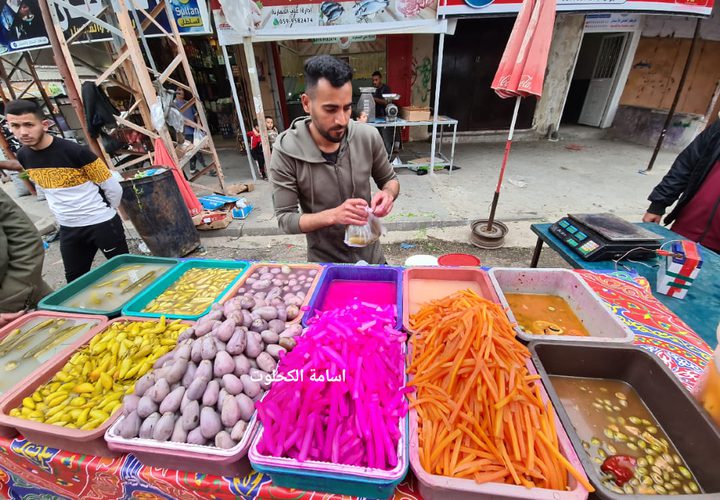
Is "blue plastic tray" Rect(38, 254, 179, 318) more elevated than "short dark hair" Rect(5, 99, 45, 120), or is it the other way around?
"short dark hair" Rect(5, 99, 45, 120)

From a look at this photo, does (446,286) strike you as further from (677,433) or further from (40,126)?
(40,126)

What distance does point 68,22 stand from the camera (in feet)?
23.6

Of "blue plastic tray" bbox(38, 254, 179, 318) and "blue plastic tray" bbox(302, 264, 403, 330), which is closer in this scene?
"blue plastic tray" bbox(38, 254, 179, 318)

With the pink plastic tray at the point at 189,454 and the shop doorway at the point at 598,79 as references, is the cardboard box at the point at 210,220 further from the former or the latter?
the shop doorway at the point at 598,79

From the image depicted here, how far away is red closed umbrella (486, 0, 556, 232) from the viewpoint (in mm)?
3412

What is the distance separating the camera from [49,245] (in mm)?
5824

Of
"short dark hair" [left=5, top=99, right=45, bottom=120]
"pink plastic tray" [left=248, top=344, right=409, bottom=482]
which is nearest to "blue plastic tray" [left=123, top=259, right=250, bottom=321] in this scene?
"pink plastic tray" [left=248, top=344, right=409, bottom=482]

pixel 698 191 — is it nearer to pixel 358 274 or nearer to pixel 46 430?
pixel 358 274

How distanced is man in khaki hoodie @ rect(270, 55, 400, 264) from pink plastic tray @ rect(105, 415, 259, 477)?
4.11 ft

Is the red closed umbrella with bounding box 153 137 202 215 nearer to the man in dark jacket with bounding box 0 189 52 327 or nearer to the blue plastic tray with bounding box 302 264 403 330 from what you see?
the man in dark jacket with bounding box 0 189 52 327

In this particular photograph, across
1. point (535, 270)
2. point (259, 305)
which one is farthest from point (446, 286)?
point (259, 305)

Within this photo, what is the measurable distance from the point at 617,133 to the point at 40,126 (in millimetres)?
14434

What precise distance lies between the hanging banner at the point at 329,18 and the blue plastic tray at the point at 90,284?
563 centimetres

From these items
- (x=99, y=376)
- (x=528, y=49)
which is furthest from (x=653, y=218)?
(x=99, y=376)
